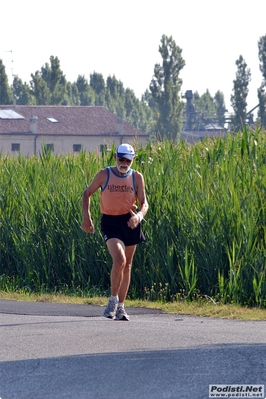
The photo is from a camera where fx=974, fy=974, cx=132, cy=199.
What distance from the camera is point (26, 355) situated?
840 cm

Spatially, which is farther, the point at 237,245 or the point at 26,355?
the point at 237,245

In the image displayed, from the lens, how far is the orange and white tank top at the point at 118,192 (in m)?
10.8

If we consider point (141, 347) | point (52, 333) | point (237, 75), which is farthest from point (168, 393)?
point (237, 75)

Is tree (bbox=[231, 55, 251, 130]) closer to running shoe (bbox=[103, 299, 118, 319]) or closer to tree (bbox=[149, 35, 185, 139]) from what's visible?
tree (bbox=[149, 35, 185, 139])

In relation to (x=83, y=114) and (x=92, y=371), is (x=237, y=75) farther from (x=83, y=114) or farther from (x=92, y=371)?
(x=92, y=371)

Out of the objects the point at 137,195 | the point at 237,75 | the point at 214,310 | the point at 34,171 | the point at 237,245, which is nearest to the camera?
the point at 137,195

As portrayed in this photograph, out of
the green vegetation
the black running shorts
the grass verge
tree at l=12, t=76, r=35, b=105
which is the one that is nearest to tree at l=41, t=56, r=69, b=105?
tree at l=12, t=76, r=35, b=105

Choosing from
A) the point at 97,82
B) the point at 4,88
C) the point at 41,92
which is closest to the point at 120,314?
the point at 4,88

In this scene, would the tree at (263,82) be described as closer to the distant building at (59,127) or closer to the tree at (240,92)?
the tree at (240,92)

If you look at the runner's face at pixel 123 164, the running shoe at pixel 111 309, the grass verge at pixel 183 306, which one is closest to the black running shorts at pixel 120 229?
the runner's face at pixel 123 164

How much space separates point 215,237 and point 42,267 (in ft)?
12.8

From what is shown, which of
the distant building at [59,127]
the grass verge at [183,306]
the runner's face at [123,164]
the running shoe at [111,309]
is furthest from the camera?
the distant building at [59,127]

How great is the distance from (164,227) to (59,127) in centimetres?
8298

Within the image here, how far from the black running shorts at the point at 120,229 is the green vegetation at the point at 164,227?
3.53m
